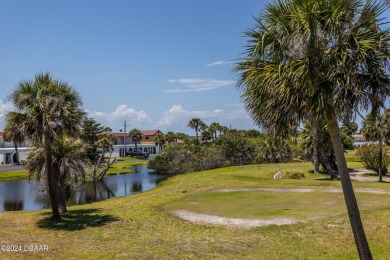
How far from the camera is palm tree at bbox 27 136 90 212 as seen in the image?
18.2 metres

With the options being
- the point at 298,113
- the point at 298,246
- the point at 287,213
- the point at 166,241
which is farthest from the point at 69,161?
the point at 298,113

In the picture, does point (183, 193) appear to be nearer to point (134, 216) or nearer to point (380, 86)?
point (134, 216)

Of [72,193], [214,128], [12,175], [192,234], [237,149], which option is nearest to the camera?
[192,234]

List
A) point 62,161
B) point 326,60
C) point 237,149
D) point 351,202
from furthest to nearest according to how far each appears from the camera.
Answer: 1. point 237,149
2. point 62,161
3. point 351,202
4. point 326,60

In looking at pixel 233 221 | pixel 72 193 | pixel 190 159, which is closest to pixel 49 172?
pixel 233 221

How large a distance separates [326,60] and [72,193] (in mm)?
34236

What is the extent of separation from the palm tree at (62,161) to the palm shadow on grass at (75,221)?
2.28 m

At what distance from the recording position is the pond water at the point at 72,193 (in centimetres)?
3052

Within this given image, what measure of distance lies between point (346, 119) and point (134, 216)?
11.4 metres

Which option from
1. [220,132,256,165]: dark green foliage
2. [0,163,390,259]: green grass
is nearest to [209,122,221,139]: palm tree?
[220,132,256,165]: dark green foliage

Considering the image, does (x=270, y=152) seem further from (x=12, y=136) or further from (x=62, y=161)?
(x=12, y=136)

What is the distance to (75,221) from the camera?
602 inches

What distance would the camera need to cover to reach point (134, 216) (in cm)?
1620

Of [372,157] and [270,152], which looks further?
[270,152]
